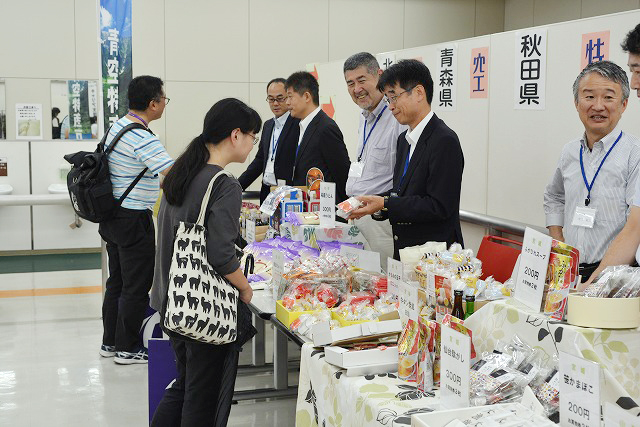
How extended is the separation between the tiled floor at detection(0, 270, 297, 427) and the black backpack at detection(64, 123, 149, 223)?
999 mm

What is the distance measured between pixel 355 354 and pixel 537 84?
10.1 feet

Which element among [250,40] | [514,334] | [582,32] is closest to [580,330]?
[514,334]

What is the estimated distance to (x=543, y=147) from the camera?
4.90 metres

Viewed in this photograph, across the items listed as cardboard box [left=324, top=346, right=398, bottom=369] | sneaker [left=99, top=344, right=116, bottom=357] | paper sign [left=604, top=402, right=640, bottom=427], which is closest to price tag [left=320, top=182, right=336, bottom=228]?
cardboard box [left=324, top=346, right=398, bottom=369]

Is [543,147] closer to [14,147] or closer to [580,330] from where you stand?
[580,330]

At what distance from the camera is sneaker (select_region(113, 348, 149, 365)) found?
498cm

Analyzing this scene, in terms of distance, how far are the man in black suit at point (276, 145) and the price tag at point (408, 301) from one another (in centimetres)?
287

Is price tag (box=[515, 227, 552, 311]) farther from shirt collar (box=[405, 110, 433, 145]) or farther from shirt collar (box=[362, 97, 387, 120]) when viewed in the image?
shirt collar (box=[362, 97, 387, 120])

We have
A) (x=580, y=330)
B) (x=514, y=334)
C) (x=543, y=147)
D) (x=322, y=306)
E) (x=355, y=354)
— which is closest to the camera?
(x=580, y=330)

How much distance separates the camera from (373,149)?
171 inches

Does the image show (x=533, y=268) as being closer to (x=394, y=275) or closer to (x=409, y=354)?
(x=409, y=354)

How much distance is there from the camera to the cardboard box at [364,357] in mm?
2406

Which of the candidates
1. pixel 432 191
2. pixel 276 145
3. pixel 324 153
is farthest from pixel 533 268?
pixel 276 145

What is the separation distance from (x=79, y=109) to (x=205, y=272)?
266 inches
